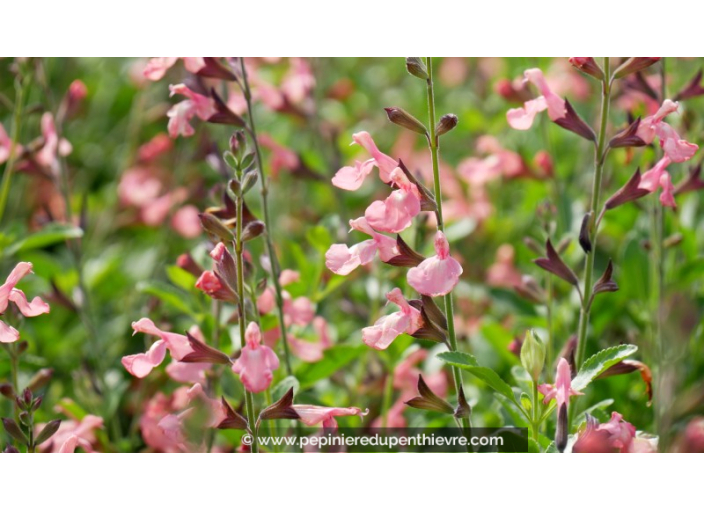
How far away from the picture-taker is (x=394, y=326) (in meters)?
1.27

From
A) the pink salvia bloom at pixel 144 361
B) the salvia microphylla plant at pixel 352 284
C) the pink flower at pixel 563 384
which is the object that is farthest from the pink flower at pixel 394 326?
the pink salvia bloom at pixel 144 361

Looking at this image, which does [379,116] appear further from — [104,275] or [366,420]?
[366,420]

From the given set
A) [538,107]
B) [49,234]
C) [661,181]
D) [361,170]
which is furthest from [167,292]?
[661,181]

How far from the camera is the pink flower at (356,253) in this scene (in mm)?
1259

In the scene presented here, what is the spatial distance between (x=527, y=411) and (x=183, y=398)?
0.72 meters

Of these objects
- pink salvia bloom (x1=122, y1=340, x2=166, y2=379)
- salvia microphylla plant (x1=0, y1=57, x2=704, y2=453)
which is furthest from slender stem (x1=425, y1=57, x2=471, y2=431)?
pink salvia bloom (x1=122, y1=340, x2=166, y2=379)

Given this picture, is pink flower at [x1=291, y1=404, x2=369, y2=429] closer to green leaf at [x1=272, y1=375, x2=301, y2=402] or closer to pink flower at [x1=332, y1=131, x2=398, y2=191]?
green leaf at [x1=272, y1=375, x2=301, y2=402]

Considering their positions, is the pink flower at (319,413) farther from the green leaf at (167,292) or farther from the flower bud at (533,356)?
the green leaf at (167,292)

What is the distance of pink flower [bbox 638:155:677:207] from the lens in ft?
4.51

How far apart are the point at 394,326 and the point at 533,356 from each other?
0.24 m

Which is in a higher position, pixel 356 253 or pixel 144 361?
pixel 356 253

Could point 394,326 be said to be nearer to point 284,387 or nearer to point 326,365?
point 284,387

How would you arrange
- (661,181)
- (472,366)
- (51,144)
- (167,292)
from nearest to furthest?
(472,366) < (661,181) < (167,292) < (51,144)

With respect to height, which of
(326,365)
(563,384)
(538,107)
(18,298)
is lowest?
(326,365)
